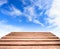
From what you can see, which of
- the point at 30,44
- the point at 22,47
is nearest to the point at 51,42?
the point at 30,44

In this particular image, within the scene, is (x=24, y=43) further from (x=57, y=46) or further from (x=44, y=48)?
(x=57, y=46)

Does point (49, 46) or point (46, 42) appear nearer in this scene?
point (49, 46)

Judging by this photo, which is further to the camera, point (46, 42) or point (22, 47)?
point (46, 42)

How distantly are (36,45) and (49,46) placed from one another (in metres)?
0.43

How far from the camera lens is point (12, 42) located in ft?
13.0

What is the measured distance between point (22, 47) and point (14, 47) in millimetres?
257

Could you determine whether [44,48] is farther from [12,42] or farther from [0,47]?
[0,47]

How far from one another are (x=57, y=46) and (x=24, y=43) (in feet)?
3.60

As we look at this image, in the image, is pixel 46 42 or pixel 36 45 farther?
pixel 46 42

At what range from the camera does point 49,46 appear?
374 centimetres

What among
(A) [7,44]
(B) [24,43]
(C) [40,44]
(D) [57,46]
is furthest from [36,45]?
(A) [7,44]

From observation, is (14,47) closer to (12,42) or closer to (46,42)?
(12,42)

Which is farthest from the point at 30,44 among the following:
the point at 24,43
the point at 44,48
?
the point at 44,48

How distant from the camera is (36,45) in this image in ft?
12.4
